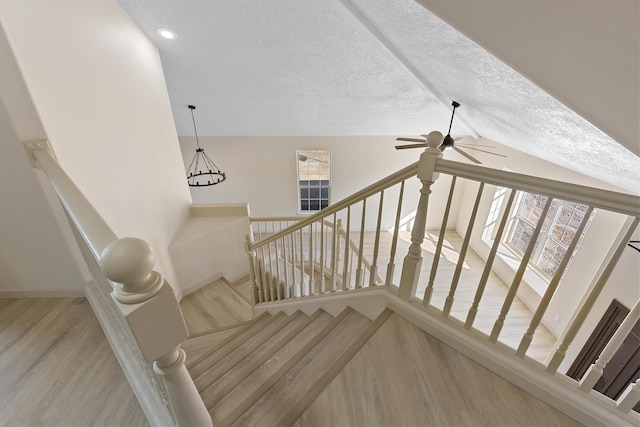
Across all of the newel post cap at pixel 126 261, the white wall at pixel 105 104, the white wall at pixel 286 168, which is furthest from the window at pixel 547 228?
the white wall at pixel 105 104

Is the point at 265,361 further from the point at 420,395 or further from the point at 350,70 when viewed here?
the point at 350,70

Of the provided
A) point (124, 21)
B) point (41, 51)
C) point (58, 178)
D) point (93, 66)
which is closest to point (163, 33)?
point (124, 21)

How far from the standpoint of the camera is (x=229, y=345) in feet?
7.82

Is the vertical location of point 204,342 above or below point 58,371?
below

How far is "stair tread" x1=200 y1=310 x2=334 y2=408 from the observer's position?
1.58 metres

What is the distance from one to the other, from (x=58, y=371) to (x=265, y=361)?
102 cm

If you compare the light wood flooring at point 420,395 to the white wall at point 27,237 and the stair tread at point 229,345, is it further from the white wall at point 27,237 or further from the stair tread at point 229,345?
the white wall at point 27,237

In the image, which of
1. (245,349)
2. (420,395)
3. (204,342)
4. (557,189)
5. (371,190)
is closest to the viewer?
(557,189)

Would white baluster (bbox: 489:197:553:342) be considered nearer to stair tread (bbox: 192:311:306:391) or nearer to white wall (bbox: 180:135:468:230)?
stair tread (bbox: 192:311:306:391)

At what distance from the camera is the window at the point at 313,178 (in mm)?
6512

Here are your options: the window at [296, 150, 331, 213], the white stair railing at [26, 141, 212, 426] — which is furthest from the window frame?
the white stair railing at [26, 141, 212, 426]

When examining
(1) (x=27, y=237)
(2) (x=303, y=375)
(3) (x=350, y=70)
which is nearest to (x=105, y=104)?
(1) (x=27, y=237)

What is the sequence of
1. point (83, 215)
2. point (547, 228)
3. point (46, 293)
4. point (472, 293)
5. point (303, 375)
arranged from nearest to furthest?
point (83, 215) → point (303, 375) → point (46, 293) → point (547, 228) → point (472, 293)

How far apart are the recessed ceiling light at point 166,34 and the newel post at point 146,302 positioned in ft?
11.0
